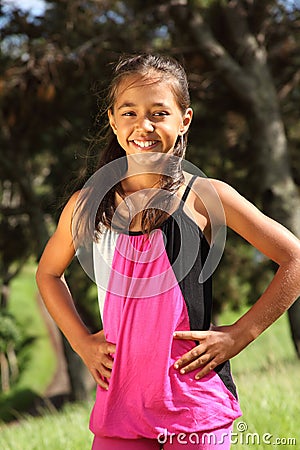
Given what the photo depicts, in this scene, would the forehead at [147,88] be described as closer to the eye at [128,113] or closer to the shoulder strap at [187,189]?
the eye at [128,113]

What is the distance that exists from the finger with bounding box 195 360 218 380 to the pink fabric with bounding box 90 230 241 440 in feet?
0.05

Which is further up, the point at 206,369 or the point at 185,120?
the point at 185,120

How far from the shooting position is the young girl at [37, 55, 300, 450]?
73.2 inches

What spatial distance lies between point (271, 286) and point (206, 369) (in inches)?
11.4

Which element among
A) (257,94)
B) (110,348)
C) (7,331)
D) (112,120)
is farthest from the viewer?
(7,331)

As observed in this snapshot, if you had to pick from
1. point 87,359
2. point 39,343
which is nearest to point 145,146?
point 87,359

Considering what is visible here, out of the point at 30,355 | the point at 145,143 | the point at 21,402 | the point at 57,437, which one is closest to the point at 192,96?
the point at 57,437

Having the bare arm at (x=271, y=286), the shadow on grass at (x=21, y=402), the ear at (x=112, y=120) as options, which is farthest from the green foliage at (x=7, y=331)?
the bare arm at (x=271, y=286)

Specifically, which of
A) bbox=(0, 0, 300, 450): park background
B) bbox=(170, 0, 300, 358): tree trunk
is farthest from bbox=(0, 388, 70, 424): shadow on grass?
bbox=(170, 0, 300, 358): tree trunk

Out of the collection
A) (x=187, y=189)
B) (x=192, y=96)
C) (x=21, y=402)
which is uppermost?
(x=192, y=96)

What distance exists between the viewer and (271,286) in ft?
6.44

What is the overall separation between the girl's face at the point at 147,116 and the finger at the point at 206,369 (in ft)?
2.00

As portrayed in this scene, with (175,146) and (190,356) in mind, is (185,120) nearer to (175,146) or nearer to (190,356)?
(175,146)

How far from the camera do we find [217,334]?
1931 mm
